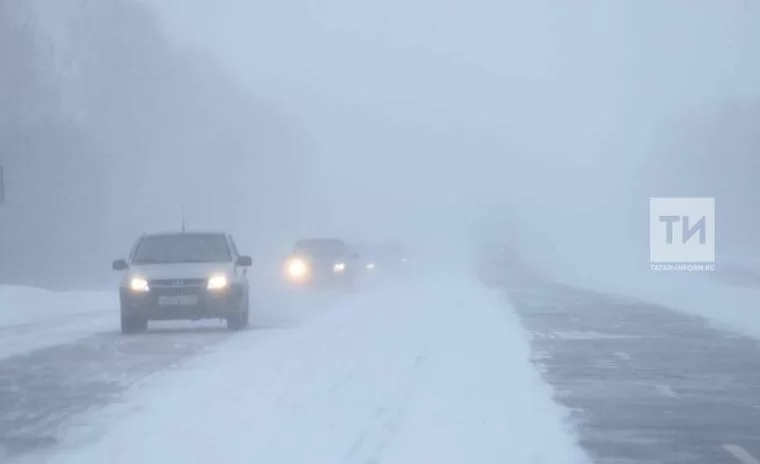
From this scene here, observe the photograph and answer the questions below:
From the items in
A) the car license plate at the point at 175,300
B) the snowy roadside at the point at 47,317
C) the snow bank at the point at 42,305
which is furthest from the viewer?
the snow bank at the point at 42,305

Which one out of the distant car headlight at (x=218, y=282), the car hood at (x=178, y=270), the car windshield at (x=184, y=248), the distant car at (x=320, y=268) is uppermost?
the car windshield at (x=184, y=248)

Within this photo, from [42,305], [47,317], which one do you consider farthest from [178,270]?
[42,305]

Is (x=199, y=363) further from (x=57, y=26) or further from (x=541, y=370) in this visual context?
(x=57, y=26)

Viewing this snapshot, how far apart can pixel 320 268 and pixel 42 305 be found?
40.8 feet

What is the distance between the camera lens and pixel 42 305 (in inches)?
1267

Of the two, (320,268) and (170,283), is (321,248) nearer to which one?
(320,268)

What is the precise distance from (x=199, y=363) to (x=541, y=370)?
14.4 feet

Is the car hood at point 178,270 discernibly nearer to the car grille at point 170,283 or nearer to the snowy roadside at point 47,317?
the car grille at point 170,283

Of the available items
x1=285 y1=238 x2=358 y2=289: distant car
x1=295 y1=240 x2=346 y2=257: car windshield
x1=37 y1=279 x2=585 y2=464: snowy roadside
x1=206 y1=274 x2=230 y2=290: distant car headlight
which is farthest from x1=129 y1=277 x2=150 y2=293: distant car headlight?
x1=295 y1=240 x2=346 y2=257: car windshield

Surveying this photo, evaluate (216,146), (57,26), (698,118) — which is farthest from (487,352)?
(698,118)

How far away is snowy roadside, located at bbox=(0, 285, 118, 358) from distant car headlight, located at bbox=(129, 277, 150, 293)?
4.21ft

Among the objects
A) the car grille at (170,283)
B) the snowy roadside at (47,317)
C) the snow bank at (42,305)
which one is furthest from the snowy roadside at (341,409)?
the snow bank at (42,305)

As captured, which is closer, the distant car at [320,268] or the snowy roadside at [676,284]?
the snowy roadside at [676,284]

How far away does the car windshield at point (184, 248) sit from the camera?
24609 millimetres
